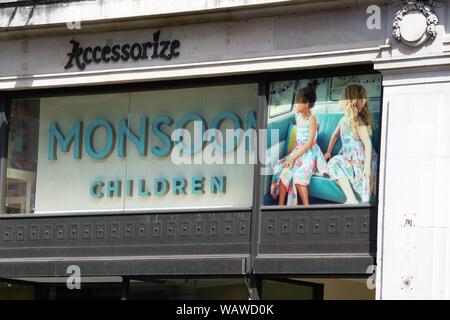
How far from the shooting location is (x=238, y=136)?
1709 centimetres

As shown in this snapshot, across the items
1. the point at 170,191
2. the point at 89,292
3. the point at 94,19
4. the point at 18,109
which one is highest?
the point at 94,19

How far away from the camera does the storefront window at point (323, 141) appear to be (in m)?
16.1

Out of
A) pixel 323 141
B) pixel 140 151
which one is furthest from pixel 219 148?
pixel 323 141

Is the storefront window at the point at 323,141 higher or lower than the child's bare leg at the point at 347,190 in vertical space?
higher

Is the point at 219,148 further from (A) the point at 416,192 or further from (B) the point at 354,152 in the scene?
(A) the point at 416,192

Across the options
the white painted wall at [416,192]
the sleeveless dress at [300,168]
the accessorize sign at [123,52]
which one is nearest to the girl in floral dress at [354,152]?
the sleeveless dress at [300,168]

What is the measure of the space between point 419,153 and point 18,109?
6.89 meters

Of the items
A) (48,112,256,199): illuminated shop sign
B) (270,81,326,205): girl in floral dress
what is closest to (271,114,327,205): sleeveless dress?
(270,81,326,205): girl in floral dress

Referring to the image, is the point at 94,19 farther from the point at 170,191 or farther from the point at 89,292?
the point at 89,292

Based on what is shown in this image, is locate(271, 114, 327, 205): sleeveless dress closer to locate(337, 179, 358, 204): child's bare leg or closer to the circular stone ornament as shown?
locate(337, 179, 358, 204): child's bare leg

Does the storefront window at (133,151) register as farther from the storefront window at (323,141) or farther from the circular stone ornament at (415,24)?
the circular stone ornament at (415,24)

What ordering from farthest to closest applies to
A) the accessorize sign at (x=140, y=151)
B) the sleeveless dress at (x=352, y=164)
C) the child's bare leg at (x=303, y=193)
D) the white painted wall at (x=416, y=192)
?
the accessorize sign at (x=140, y=151) < the child's bare leg at (x=303, y=193) < the sleeveless dress at (x=352, y=164) < the white painted wall at (x=416, y=192)
